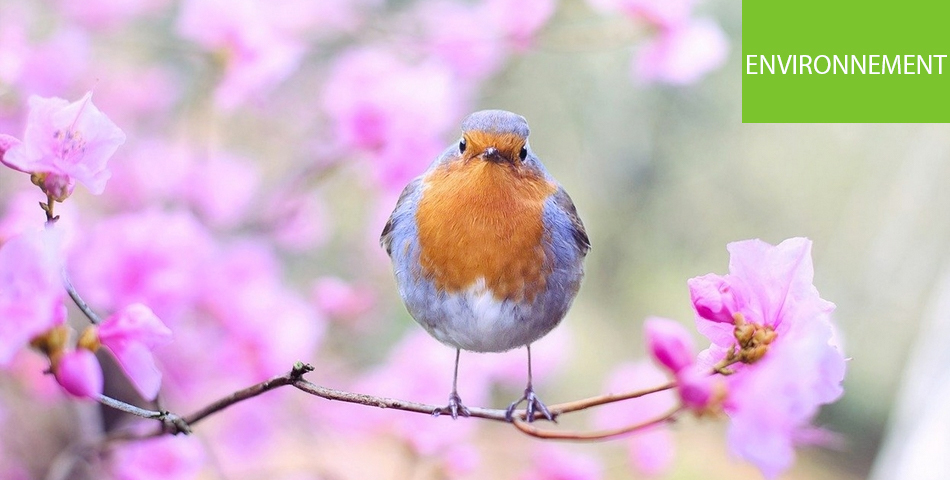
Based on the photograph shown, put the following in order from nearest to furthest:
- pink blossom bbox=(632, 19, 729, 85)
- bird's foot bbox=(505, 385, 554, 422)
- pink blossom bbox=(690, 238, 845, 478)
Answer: pink blossom bbox=(690, 238, 845, 478)
bird's foot bbox=(505, 385, 554, 422)
pink blossom bbox=(632, 19, 729, 85)

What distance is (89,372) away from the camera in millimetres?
692

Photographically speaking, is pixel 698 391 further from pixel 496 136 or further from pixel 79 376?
pixel 79 376

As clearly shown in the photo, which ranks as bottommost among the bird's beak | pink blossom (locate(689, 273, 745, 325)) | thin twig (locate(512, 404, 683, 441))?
thin twig (locate(512, 404, 683, 441))

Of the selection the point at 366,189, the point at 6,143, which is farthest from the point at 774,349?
the point at 366,189

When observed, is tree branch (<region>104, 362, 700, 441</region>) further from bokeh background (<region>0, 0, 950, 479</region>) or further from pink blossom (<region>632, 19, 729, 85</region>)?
pink blossom (<region>632, 19, 729, 85</region>)

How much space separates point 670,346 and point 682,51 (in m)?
1.07

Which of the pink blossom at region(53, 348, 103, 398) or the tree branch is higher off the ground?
the tree branch

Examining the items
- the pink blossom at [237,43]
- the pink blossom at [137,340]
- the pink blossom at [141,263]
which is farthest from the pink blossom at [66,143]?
the pink blossom at [237,43]

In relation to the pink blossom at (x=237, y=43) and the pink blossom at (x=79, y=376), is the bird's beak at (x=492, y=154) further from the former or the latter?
the pink blossom at (x=237, y=43)

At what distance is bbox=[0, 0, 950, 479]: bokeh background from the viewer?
5.60ft

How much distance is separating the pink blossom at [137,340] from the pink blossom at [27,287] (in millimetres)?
48

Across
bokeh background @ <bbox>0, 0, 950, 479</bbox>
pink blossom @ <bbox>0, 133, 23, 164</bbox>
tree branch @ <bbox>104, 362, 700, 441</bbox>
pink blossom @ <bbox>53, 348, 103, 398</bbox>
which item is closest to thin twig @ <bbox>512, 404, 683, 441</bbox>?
tree branch @ <bbox>104, 362, 700, 441</bbox>

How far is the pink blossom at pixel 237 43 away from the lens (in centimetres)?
167

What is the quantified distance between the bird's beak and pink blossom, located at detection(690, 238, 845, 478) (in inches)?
8.6
